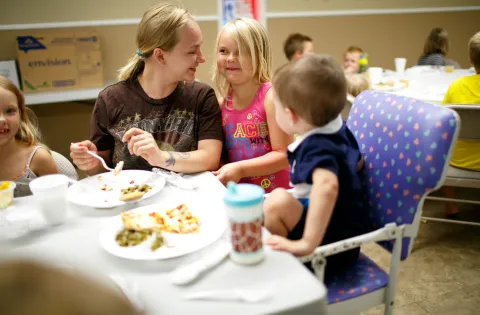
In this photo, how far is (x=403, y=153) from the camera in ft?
3.68

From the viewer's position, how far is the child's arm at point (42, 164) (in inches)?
60.5

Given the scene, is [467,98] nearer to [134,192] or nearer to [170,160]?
[170,160]

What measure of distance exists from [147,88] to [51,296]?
4.36ft

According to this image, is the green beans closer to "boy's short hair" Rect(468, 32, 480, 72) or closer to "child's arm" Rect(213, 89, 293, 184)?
"child's arm" Rect(213, 89, 293, 184)

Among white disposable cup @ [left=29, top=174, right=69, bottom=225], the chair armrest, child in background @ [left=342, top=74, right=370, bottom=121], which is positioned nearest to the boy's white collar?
the chair armrest

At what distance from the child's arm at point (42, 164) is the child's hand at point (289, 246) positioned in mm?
1033

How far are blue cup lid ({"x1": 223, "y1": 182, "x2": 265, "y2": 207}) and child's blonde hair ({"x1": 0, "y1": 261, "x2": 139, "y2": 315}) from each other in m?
0.42

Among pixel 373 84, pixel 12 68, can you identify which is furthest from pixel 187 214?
pixel 12 68

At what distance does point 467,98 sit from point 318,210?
1803 mm

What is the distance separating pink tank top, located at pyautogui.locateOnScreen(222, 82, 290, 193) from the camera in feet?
5.40

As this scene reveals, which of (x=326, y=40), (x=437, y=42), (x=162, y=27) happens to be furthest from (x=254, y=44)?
(x=326, y=40)

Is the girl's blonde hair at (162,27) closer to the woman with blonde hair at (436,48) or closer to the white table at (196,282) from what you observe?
the white table at (196,282)

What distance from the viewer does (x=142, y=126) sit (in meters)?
1.58

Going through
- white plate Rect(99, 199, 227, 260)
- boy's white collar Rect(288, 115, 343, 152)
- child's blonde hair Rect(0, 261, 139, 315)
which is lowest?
white plate Rect(99, 199, 227, 260)
